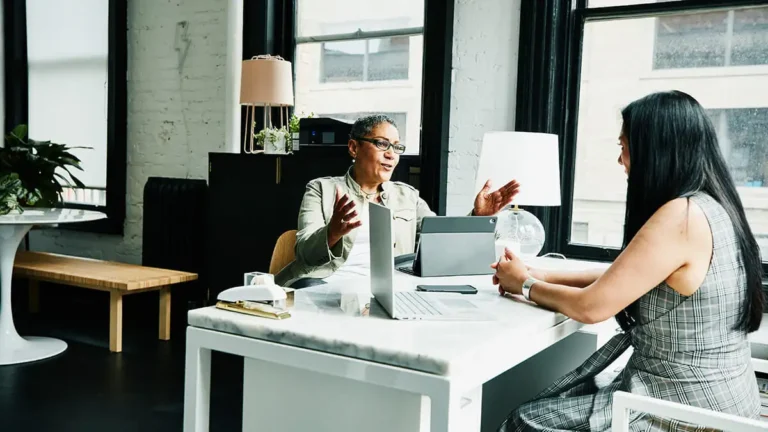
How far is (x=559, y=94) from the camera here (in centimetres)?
344

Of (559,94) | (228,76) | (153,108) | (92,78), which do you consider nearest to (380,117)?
(559,94)

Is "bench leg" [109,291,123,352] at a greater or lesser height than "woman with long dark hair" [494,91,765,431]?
lesser

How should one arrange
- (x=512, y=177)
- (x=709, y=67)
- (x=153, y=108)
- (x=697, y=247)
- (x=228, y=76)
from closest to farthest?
(x=697, y=247)
(x=512, y=177)
(x=709, y=67)
(x=228, y=76)
(x=153, y=108)

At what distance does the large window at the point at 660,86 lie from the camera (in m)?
→ 3.07

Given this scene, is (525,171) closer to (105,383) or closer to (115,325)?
(105,383)

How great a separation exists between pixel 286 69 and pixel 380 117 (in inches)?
53.3

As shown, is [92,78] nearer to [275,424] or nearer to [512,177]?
[512,177]

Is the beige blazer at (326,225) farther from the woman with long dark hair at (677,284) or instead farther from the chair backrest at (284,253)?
the woman with long dark hair at (677,284)

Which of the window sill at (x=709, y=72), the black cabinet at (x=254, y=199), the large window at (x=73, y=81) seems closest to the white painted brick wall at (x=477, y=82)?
the black cabinet at (x=254, y=199)

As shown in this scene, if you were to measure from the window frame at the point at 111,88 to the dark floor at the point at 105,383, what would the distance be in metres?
0.82

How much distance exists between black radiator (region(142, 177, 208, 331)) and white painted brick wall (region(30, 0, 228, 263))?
19cm

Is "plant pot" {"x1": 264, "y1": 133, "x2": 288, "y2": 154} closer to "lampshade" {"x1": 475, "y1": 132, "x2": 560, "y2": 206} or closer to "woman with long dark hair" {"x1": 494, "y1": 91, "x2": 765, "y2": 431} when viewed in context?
"lampshade" {"x1": 475, "y1": 132, "x2": 560, "y2": 206}

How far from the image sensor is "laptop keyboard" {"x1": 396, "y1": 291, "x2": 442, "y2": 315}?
1.61 m

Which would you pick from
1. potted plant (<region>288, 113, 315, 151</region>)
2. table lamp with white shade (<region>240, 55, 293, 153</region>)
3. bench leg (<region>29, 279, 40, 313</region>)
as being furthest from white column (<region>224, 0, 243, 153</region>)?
bench leg (<region>29, 279, 40, 313</region>)
